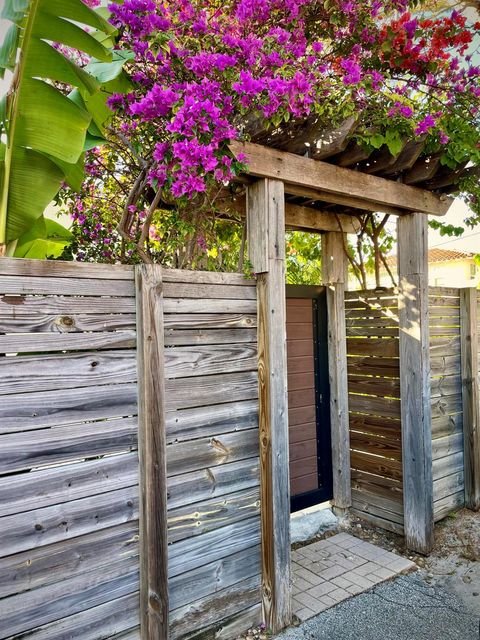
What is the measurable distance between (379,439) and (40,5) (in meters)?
3.95

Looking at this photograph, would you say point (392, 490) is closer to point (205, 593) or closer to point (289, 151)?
point (205, 593)

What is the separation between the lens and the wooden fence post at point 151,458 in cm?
240

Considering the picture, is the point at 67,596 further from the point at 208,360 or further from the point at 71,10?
the point at 71,10

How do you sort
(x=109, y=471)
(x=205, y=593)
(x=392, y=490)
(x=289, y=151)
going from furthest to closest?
1. (x=392, y=490)
2. (x=289, y=151)
3. (x=205, y=593)
4. (x=109, y=471)

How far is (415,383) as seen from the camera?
3.96 m

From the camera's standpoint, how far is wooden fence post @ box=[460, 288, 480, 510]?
4.72 m

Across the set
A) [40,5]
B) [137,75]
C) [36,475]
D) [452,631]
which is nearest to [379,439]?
[452,631]

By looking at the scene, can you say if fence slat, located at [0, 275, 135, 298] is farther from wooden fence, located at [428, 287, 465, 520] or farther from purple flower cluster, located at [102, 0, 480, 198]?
wooden fence, located at [428, 287, 465, 520]

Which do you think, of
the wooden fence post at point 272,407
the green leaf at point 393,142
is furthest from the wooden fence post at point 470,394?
the wooden fence post at point 272,407

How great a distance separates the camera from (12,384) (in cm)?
205

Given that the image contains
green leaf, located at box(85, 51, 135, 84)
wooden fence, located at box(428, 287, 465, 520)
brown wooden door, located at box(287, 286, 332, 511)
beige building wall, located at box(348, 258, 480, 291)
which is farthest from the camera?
beige building wall, located at box(348, 258, 480, 291)

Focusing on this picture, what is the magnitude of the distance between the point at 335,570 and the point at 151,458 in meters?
2.09

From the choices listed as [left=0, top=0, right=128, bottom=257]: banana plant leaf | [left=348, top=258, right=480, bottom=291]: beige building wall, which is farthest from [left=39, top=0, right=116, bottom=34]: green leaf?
[left=348, top=258, right=480, bottom=291]: beige building wall

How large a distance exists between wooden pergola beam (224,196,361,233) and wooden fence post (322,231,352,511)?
0.82ft
